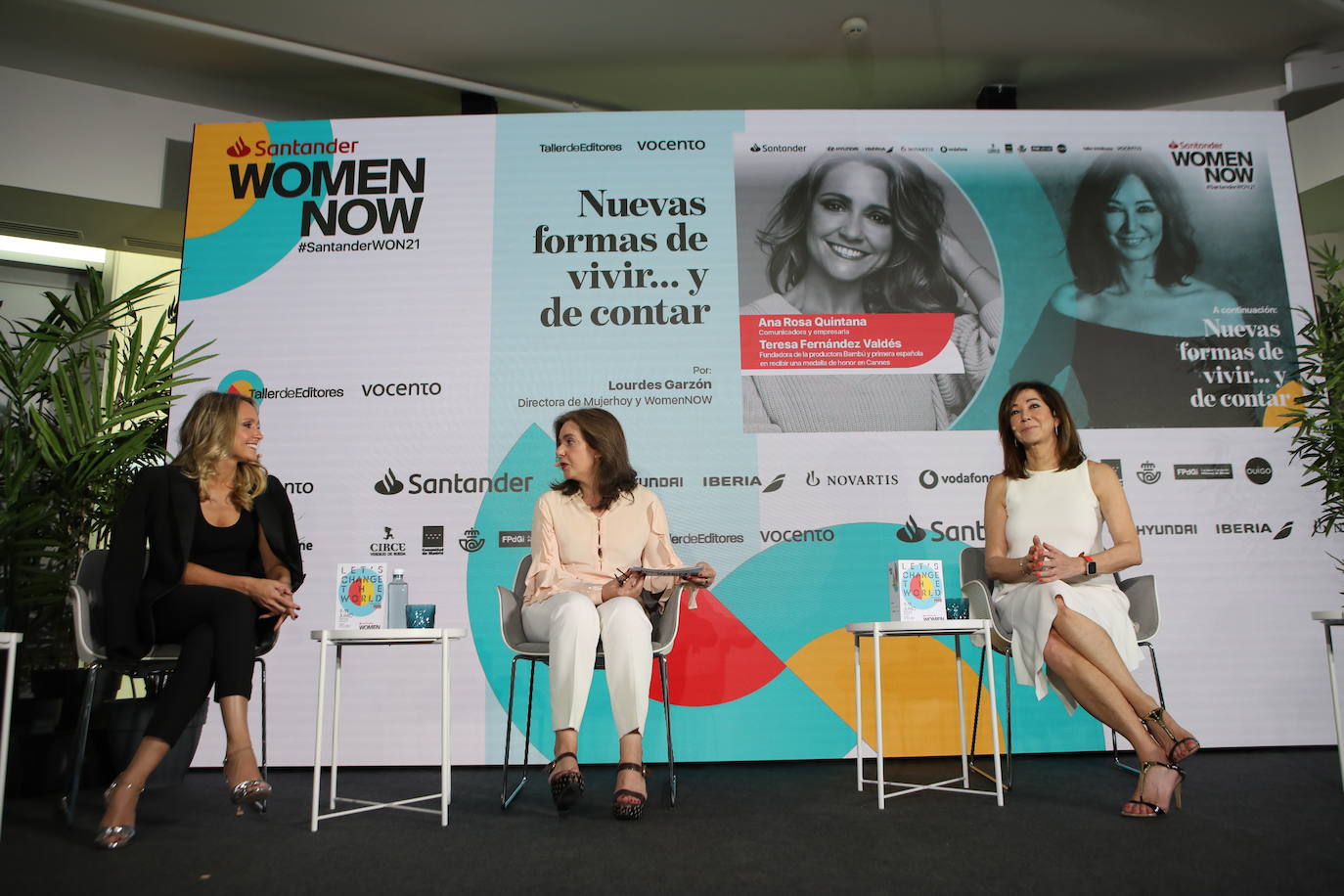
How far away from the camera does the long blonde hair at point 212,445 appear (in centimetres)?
290

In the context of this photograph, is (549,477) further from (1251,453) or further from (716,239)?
(1251,453)

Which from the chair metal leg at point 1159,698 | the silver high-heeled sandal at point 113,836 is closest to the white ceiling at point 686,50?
the chair metal leg at point 1159,698

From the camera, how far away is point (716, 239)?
168 inches

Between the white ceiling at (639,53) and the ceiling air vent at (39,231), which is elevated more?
the white ceiling at (639,53)

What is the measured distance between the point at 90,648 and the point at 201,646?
0.47 metres

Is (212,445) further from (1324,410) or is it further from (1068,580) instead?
(1324,410)

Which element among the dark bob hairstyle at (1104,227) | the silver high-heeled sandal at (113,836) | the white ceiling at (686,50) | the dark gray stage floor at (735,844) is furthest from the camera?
the white ceiling at (686,50)

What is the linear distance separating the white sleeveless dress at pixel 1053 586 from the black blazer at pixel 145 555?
2.53 metres

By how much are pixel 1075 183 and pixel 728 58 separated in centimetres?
179

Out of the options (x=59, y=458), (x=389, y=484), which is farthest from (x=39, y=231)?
(x=389, y=484)

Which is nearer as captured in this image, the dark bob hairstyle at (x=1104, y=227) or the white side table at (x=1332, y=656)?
the white side table at (x=1332, y=656)

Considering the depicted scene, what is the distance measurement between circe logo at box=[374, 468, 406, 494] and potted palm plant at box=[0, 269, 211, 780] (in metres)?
0.87

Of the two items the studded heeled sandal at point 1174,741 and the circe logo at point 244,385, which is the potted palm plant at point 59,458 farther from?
the studded heeled sandal at point 1174,741
